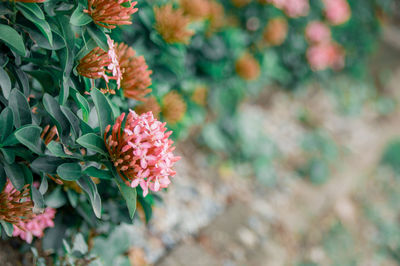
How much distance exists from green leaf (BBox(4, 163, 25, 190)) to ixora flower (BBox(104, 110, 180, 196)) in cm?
27

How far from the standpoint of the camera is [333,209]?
290 cm

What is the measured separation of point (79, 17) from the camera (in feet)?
3.03

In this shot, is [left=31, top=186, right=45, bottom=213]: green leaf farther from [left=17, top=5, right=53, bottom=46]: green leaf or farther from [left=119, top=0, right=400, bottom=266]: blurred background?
[left=119, top=0, right=400, bottom=266]: blurred background

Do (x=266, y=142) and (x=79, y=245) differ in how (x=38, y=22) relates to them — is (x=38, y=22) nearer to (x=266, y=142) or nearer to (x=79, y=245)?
(x=79, y=245)

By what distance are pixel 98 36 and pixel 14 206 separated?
549 millimetres

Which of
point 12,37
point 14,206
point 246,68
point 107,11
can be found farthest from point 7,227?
point 246,68

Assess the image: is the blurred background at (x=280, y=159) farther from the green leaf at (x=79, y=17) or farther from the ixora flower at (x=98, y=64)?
the green leaf at (x=79, y=17)

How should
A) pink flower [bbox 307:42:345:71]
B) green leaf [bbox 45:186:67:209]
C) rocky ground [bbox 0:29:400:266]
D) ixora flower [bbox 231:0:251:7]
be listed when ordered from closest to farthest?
green leaf [bbox 45:186:67:209], rocky ground [bbox 0:29:400:266], ixora flower [bbox 231:0:251:7], pink flower [bbox 307:42:345:71]

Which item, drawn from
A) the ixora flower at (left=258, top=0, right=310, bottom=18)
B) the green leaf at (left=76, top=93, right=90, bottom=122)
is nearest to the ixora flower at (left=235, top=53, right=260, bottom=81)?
the ixora flower at (left=258, top=0, right=310, bottom=18)

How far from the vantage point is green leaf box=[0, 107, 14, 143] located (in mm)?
905

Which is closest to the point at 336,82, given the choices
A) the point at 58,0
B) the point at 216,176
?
the point at 216,176

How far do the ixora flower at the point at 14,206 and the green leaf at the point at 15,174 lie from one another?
47mm

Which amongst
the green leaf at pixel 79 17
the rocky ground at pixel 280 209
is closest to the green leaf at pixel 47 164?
the green leaf at pixel 79 17

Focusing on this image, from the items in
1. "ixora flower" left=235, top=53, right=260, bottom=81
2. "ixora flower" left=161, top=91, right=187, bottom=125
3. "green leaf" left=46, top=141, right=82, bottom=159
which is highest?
"green leaf" left=46, top=141, right=82, bottom=159
